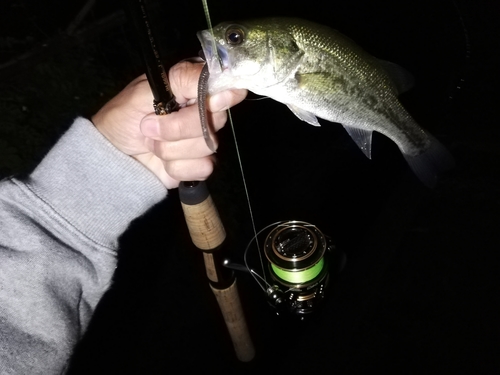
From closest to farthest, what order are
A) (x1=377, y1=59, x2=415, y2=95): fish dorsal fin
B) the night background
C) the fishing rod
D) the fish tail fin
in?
the fishing rod < (x1=377, y1=59, x2=415, y2=95): fish dorsal fin < the fish tail fin < the night background

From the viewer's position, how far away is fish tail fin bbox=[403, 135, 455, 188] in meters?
1.66

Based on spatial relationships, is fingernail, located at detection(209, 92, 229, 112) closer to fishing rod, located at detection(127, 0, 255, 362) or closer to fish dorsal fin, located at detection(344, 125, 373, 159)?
fishing rod, located at detection(127, 0, 255, 362)

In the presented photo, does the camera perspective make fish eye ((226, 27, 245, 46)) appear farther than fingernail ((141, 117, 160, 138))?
No

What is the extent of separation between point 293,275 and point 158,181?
709 millimetres

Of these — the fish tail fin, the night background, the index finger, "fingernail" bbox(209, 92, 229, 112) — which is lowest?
the night background

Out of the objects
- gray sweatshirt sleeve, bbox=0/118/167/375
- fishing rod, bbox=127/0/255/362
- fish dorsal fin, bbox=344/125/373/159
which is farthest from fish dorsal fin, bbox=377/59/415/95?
gray sweatshirt sleeve, bbox=0/118/167/375

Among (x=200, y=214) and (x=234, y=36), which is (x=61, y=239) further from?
(x=234, y=36)

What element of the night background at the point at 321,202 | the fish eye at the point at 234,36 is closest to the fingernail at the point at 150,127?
the fish eye at the point at 234,36

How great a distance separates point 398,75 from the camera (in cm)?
144

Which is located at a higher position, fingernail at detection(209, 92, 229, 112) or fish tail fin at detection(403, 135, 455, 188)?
fingernail at detection(209, 92, 229, 112)

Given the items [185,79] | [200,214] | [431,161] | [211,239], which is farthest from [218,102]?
[431,161]

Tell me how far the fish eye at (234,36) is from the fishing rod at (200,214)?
0.21 m

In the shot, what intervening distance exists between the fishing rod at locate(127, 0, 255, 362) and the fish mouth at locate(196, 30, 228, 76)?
0.14 m

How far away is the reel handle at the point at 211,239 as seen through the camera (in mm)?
1454
